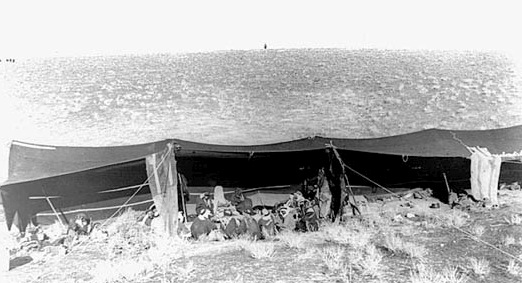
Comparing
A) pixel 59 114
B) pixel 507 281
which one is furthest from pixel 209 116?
pixel 507 281

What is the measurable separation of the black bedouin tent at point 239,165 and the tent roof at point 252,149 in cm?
2

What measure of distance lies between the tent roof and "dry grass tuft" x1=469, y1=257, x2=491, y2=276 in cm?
249

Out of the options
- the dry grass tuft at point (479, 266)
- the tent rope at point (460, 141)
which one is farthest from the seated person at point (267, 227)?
the tent rope at point (460, 141)

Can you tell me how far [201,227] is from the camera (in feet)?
25.1

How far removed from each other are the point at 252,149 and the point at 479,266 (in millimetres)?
3865

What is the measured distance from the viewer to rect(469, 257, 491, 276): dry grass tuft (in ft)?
18.4

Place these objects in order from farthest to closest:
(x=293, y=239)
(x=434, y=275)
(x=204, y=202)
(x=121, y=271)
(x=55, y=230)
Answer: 1. (x=204, y=202)
2. (x=55, y=230)
3. (x=293, y=239)
4. (x=121, y=271)
5. (x=434, y=275)

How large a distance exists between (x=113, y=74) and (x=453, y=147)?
58.9 feet

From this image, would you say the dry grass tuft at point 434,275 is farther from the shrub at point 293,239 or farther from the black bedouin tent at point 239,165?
the black bedouin tent at point 239,165

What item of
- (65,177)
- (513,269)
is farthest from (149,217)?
(513,269)

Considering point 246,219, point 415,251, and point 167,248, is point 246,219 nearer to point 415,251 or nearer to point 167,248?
point 167,248

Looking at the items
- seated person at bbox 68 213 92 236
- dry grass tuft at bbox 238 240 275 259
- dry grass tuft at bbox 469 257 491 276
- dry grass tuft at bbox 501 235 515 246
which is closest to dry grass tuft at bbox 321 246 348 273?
dry grass tuft at bbox 238 240 275 259

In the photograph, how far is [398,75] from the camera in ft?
71.0

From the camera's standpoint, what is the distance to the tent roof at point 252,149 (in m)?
7.57
